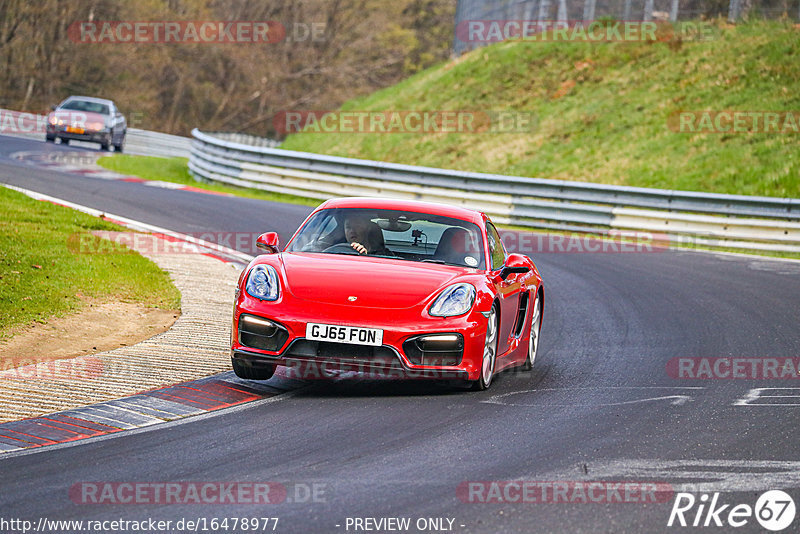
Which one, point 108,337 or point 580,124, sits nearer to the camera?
point 108,337

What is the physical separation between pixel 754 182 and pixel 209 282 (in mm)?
15412

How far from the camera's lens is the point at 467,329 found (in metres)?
7.46

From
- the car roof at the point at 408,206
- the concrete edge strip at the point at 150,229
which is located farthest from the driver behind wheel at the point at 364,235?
the concrete edge strip at the point at 150,229

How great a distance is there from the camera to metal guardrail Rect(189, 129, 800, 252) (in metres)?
20.0

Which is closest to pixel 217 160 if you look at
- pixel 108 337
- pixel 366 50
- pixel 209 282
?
pixel 209 282

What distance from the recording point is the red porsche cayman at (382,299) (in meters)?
7.22

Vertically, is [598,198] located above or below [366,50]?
below

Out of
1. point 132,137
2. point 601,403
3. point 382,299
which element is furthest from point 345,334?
point 132,137

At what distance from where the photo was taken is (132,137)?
39.8 metres

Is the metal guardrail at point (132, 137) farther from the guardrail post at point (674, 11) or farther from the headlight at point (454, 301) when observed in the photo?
the headlight at point (454, 301)

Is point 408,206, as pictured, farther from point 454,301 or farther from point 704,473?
point 704,473

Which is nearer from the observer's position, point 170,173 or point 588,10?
point 170,173

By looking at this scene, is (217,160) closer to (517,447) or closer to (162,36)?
(517,447)

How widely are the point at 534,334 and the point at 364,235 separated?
184cm
